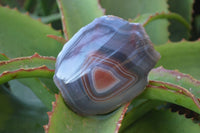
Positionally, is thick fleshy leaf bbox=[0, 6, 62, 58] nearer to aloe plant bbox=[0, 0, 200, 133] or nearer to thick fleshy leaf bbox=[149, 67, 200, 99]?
aloe plant bbox=[0, 0, 200, 133]

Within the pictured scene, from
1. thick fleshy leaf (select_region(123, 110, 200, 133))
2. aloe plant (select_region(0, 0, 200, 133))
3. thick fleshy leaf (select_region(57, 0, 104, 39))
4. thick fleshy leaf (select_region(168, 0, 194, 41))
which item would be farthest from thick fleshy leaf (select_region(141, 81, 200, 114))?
thick fleshy leaf (select_region(168, 0, 194, 41))

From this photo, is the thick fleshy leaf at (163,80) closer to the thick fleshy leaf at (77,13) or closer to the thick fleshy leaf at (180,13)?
the thick fleshy leaf at (77,13)

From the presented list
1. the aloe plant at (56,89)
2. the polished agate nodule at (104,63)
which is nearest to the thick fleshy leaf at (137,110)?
the aloe plant at (56,89)

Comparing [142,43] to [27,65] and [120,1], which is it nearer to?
[27,65]

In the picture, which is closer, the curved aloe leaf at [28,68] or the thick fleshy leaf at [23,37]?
the curved aloe leaf at [28,68]

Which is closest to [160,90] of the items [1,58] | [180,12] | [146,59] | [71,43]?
[146,59]
